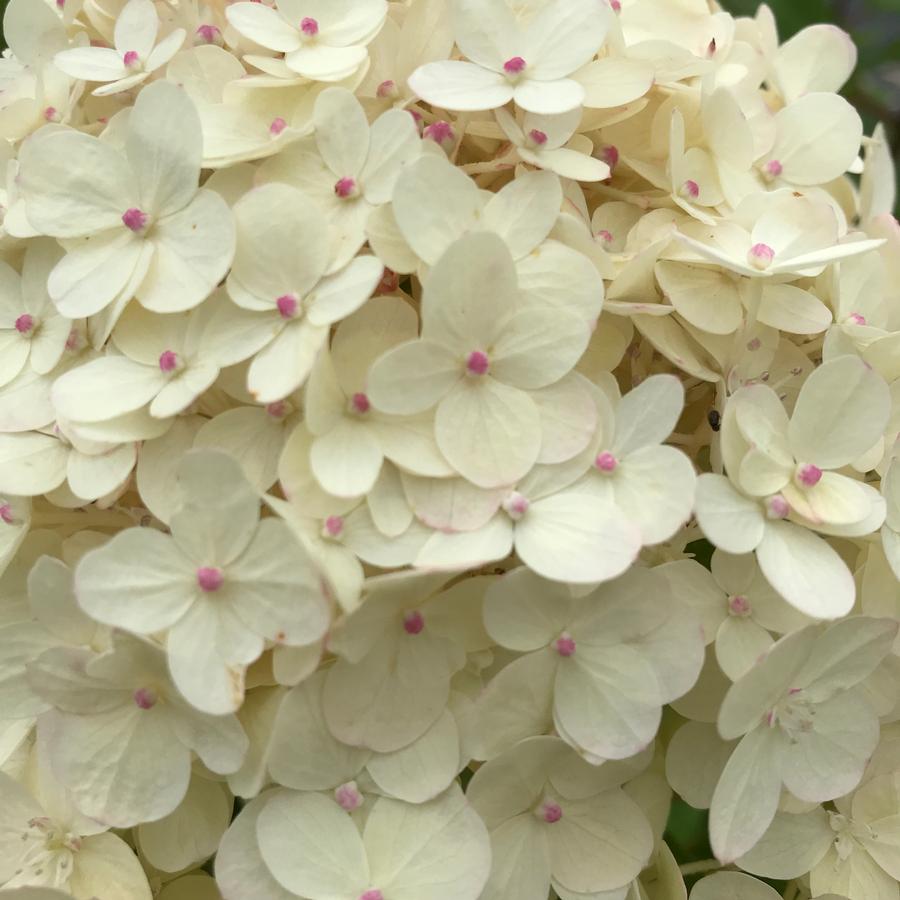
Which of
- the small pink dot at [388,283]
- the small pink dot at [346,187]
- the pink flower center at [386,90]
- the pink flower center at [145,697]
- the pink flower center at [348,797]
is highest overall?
the pink flower center at [386,90]

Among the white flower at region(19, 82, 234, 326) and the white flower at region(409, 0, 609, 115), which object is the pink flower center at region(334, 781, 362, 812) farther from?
the white flower at region(409, 0, 609, 115)

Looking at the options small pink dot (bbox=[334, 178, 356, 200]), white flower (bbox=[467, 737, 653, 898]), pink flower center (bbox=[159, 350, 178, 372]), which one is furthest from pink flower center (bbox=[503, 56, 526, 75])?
white flower (bbox=[467, 737, 653, 898])

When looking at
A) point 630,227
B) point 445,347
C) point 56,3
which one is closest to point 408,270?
point 445,347

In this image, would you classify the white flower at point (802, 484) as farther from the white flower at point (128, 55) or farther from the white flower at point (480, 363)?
the white flower at point (128, 55)

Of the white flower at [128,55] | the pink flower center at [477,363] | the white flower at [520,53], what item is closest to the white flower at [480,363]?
the pink flower center at [477,363]

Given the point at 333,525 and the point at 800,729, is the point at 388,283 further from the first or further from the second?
the point at 800,729

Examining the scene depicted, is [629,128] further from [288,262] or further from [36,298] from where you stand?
[36,298]

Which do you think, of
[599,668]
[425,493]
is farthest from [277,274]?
[599,668]
